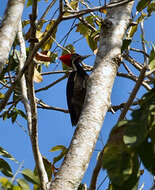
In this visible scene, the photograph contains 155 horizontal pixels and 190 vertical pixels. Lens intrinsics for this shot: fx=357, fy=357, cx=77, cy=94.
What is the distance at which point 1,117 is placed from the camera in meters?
2.82

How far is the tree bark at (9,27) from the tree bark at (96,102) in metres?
0.43

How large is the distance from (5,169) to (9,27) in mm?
657

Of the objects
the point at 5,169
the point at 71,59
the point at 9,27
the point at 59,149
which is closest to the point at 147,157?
the point at 5,169

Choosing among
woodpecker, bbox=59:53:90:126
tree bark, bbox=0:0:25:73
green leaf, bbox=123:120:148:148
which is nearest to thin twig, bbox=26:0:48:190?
tree bark, bbox=0:0:25:73

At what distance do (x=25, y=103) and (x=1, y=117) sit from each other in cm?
114

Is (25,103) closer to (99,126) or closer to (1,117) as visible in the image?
(99,126)

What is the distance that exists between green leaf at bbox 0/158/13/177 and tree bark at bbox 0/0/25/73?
42 centimetres

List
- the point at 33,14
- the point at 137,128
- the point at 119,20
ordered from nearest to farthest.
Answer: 1. the point at 137,128
2. the point at 33,14
3. the point at 119,20

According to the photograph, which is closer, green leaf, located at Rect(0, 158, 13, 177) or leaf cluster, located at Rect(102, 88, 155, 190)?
leaf cluster, located at Rect(102, 88, 155, 190)

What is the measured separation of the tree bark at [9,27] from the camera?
5.23 feet

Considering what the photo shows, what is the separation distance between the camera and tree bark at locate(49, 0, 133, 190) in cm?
146

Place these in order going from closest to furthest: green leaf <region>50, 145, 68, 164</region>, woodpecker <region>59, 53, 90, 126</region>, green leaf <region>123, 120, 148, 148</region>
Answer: green leaf <region>123, 120, 148, 148</region> < green leaf <region>50, 145, 68, 164</region> < woodpecker <region>59, 53, 90, 126</region>

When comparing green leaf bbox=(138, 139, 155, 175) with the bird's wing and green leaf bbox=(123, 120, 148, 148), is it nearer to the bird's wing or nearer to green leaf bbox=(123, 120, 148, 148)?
green leaf bbox=(123, 120, 148, 148)

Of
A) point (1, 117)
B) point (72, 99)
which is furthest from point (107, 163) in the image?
point (72, 99)
